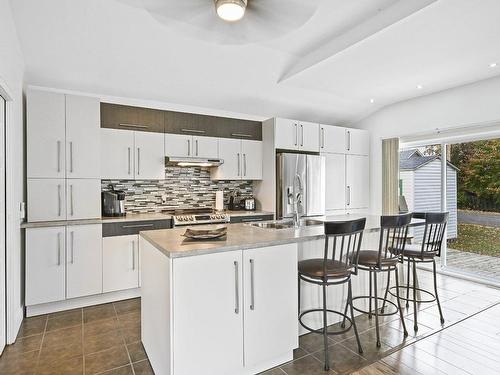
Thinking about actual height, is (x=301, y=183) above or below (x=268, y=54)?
below

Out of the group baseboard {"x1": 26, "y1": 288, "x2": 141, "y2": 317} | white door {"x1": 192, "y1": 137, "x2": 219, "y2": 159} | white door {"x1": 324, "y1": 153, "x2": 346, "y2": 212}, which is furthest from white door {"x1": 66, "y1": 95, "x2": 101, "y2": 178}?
white door {"x1": 324, "y1": 153, "x2": 346, "y2": 212}

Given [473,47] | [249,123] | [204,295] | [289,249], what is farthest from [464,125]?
[204,295]

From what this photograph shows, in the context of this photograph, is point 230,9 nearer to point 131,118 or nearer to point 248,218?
point 131,118

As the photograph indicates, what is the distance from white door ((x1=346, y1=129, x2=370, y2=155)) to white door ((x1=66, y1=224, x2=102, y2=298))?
13.6 ft

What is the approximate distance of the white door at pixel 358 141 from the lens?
5270 millimetres

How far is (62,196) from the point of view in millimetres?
3281

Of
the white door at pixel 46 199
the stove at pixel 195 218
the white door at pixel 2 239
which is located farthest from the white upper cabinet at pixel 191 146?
the white door at pixel 2 239

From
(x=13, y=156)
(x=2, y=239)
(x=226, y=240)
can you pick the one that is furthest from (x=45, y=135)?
(x=226, y=240)

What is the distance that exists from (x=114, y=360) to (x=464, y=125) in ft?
16.1

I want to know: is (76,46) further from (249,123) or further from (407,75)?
(407,75)

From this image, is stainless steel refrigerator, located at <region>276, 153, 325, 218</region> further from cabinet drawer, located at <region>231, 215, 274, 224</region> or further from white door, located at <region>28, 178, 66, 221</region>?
white door, located at <region>28, 178, 66, 221</region>

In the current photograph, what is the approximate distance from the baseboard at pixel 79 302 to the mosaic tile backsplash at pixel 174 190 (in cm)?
110

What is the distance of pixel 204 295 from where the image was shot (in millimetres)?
1883

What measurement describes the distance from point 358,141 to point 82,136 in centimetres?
436
